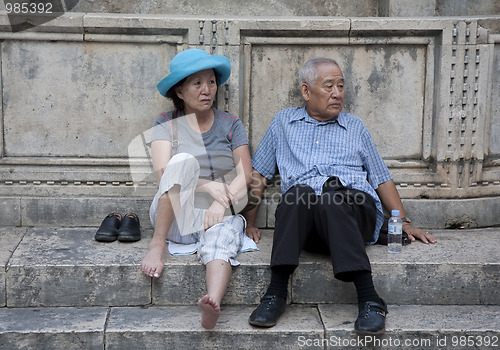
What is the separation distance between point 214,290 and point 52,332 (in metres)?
0.88

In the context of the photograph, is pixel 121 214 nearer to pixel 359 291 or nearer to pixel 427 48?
pixel 359 291

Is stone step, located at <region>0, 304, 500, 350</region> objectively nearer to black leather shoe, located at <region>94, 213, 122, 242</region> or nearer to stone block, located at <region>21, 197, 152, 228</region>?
black leather shoe, located at <region>94, 213, 122, 242</region>

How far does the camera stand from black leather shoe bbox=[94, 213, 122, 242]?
4.30m

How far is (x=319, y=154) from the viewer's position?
430 centimetres

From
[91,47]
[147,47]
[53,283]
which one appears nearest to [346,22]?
[147,47]

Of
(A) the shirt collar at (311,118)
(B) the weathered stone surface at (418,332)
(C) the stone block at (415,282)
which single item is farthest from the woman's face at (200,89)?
(B) the weathered stone surface at (418,332)

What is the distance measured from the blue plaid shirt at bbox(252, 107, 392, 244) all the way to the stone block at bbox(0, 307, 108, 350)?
1.43 metres

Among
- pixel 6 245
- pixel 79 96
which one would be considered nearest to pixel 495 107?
pixel 79 96

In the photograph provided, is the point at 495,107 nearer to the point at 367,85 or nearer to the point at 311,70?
the point at 367,85

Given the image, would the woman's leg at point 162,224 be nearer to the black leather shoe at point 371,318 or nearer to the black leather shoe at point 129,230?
the black leather shoe at point 129,230

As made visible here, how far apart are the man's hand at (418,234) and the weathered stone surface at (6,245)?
2.46 meters

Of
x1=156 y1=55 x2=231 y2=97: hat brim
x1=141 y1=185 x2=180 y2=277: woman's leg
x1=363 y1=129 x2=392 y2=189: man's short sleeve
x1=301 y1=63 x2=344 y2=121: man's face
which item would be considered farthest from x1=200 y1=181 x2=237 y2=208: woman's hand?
x1=363 y1=129 x2=392 y2=189: man's short sleeve

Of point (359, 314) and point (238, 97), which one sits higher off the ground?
point (238, 97)

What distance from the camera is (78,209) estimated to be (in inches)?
184
